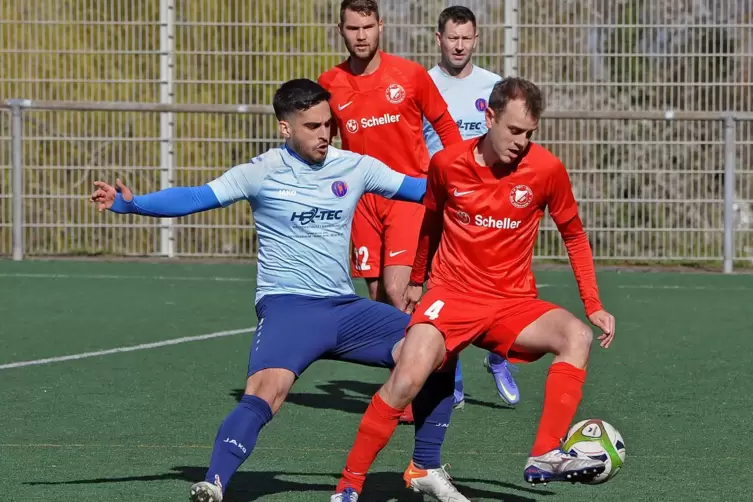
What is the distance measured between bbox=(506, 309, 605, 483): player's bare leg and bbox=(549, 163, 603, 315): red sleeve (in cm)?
16

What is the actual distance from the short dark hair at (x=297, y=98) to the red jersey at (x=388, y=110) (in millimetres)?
2047

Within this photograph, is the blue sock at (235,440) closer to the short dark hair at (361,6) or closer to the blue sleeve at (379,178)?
the blue sleeve at (379,178)

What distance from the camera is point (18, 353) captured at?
10234 mm

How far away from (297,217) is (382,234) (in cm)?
225

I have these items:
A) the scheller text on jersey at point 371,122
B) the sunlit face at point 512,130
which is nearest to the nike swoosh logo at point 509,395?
the scheller text on jersey at point 371,122

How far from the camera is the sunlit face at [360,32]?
8.20m

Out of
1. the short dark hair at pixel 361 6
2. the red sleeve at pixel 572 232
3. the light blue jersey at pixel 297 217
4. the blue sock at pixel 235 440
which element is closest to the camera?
the blue sock at pixel 235 440

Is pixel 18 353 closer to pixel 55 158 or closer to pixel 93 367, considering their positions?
pixel 93 367

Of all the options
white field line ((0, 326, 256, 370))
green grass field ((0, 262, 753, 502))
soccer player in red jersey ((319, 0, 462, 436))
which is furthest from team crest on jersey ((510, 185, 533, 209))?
white field line ((0, 326, 256, 370))

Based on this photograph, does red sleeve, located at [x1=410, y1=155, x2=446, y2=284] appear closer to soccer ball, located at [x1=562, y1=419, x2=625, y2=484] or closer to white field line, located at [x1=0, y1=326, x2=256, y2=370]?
soccer ball, located at [x1=562, y1=419, x2=625, y2=484]

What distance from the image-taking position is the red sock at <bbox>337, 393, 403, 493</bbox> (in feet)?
19.0

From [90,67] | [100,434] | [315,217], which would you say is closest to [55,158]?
[90,67]

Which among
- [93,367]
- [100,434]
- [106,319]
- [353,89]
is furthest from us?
[106,319]

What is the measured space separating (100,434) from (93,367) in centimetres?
→ 229
